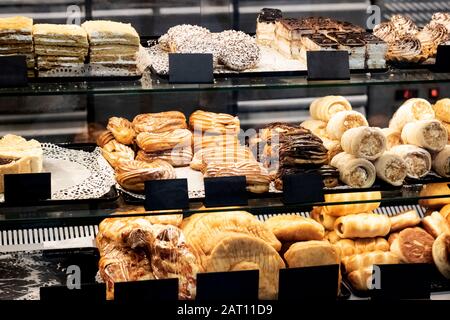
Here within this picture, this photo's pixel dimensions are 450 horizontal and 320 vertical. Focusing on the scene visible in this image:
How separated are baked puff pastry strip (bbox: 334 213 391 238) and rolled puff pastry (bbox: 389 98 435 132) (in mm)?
321

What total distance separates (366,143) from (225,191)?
480mm

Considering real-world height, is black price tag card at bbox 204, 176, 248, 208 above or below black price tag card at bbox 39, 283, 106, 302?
above

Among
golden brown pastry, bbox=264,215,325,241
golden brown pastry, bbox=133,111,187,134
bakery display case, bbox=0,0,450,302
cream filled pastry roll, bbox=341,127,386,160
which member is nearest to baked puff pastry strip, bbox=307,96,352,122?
bakery display case, bbox=0,0,450,302

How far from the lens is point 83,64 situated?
2352 mm

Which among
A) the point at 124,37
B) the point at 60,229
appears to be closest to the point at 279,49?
the point at 124,37

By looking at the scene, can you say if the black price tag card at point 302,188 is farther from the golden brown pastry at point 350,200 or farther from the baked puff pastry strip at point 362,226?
the baked puff pastry strip at point 362,226

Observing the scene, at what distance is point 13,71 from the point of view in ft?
7.16

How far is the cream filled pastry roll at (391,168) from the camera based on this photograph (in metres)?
2.53

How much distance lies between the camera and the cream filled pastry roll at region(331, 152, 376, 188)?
2498 mm

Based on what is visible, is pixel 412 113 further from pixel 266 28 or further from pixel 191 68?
pixel 191 68

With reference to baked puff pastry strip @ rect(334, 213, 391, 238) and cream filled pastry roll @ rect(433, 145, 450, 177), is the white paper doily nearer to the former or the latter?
baked puff pastry strip @ rect(334, 213, 391, 238)

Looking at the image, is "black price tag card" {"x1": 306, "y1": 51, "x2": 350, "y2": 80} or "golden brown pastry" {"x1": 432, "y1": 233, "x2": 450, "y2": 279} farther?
"golden brown pastry" {"x1": 432, "y1": 233, "x2": 450, "y2": 279}

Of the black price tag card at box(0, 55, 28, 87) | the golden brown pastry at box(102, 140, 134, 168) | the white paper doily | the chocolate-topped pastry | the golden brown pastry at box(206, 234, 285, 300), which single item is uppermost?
the chocolate-topped pastry
